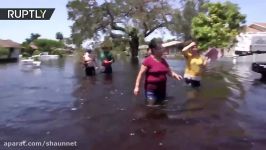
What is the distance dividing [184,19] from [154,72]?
4196cm

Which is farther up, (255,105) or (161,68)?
(161,68)

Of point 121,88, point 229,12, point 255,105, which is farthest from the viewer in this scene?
point 229,12

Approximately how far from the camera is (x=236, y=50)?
197ft

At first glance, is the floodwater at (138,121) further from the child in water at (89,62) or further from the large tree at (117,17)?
the large tree at (117,17)

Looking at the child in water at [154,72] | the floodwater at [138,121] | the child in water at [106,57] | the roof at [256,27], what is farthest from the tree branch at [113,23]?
the child in water at [154,72]

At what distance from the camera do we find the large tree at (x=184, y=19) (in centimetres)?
4774

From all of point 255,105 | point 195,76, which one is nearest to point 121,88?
point 195,76

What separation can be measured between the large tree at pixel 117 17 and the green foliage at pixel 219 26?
9.39 meters

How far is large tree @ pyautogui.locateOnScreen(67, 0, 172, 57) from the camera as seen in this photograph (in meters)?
46.6

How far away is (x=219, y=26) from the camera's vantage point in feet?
188

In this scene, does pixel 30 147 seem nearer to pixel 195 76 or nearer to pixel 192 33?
pixel 195 76

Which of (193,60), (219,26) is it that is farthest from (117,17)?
(193,60)

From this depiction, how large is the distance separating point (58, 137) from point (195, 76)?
6.46 metres

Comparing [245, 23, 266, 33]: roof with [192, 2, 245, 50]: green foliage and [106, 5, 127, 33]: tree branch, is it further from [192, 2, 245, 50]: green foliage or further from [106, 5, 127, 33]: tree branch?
[106, 5, 127, 33]: tree branch
